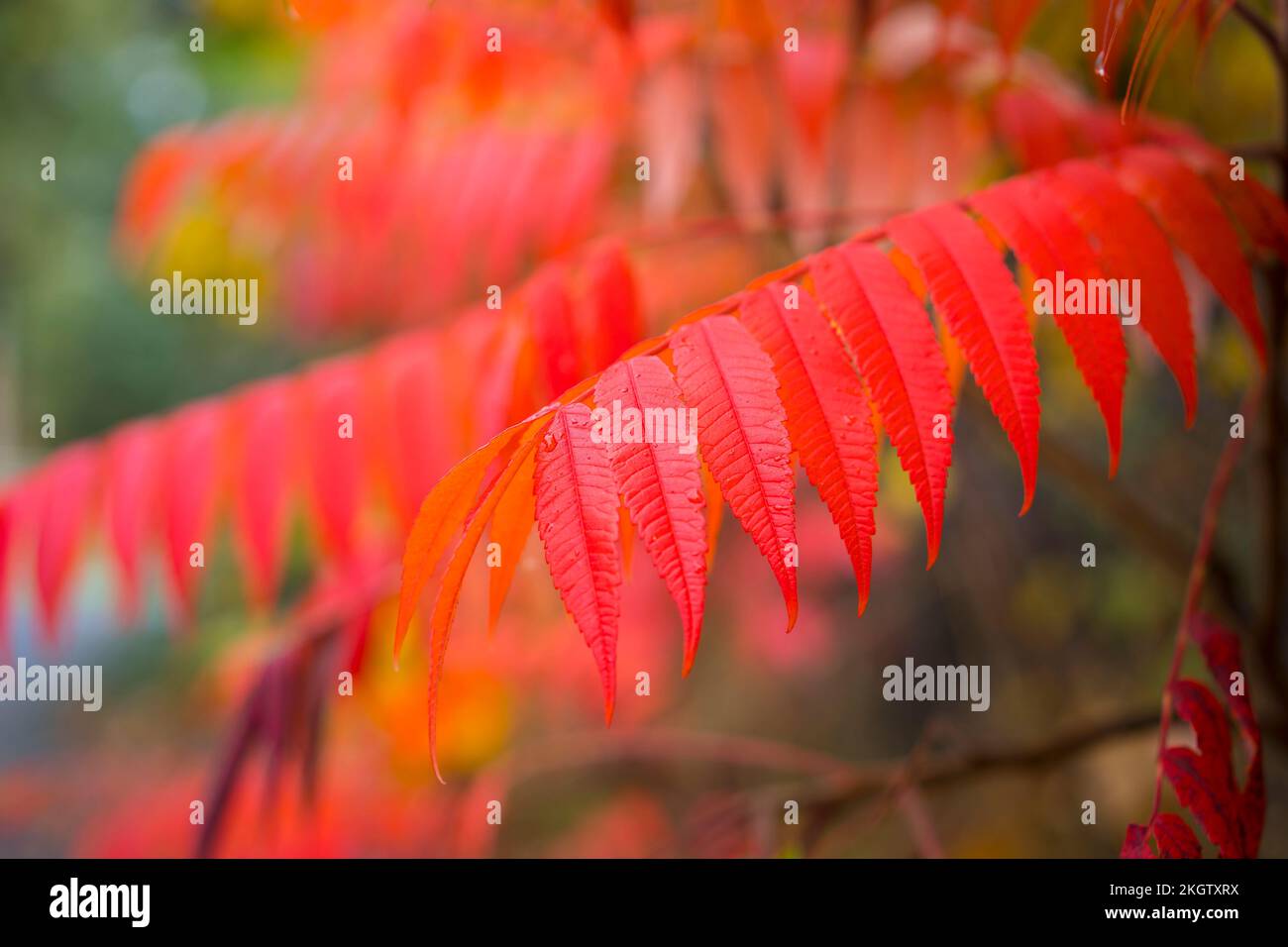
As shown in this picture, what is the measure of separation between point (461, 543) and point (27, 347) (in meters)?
6.90

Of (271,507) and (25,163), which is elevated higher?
(25,163)

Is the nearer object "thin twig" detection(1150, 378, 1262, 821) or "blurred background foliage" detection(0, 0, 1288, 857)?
"thin twig" detection(1150, 378, 1262, 821)

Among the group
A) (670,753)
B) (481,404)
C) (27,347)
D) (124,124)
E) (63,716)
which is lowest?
(63,716)

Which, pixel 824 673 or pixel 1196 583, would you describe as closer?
pixel 1196 583

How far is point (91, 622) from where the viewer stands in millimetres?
6523

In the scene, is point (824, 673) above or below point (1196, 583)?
below

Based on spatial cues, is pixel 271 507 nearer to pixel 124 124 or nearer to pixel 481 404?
pixel 481 404

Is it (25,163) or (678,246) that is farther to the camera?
(25,163)

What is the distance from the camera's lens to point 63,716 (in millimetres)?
5723

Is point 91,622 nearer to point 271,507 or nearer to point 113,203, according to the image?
point 113,203

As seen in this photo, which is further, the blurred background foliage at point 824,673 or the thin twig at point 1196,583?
the blurred background foliage at point 824,673

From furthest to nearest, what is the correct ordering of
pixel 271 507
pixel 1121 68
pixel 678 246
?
pixel 678 246
pixel 1121 68
pixel 271 507

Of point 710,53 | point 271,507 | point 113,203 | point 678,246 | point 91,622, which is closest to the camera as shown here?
point 271,507
